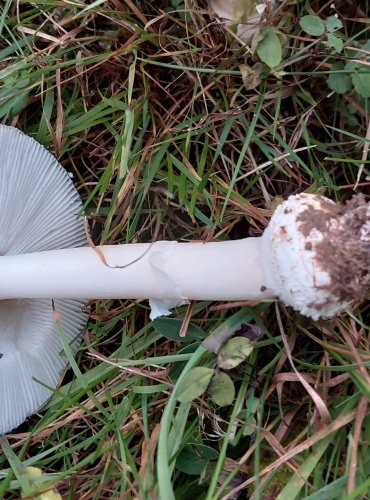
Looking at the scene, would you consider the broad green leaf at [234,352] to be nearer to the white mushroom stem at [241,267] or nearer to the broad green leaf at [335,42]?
the white mushroom stem at [241,267]

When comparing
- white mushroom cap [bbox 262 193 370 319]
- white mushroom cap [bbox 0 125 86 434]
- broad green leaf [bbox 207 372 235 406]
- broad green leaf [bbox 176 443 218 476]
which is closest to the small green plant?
white mushroom cap [bbox 262 193 370 319]

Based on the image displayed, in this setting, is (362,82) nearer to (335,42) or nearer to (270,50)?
(335,42)

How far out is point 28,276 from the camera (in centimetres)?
128

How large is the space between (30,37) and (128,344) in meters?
0.79

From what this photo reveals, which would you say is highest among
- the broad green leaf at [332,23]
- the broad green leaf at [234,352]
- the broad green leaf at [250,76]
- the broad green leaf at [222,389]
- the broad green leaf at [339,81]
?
the broad green leaf at [332,23]

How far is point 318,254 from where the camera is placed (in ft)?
3.51

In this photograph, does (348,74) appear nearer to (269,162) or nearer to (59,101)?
(269,162)

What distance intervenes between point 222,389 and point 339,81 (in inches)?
29.3

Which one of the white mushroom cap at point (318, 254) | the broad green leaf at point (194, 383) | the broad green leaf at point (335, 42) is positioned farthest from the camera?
the broad green leaf at point (335, 42)

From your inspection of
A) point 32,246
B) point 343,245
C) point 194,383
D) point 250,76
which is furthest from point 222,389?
point 250,76

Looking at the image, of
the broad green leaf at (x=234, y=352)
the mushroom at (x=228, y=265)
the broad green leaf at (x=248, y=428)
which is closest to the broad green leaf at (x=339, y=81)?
the mushroom at (x=228, y=265)

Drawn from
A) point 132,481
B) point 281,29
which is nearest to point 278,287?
point 132,481

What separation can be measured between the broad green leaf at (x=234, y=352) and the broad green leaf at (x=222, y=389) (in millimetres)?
29

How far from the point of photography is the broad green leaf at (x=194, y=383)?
1236 millimetres
